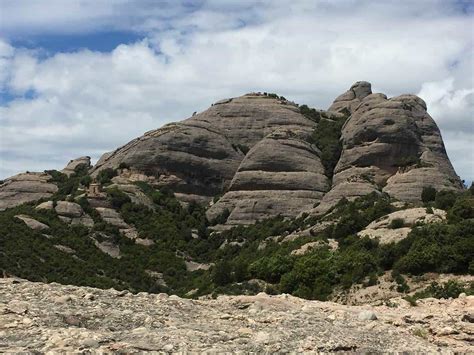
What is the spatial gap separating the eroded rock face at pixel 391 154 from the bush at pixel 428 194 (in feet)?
7.89

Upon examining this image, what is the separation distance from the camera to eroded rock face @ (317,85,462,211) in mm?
66625

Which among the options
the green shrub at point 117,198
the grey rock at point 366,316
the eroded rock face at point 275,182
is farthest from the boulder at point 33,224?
the grey rock at point 366,316

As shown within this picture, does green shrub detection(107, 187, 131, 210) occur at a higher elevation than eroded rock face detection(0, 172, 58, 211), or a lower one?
lower

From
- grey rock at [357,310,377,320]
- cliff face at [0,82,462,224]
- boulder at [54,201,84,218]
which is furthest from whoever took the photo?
cliff face at [0,82,462,224]

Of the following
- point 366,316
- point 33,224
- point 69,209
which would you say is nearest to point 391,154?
point 69,209

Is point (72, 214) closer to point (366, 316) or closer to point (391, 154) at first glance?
point (391, 154)

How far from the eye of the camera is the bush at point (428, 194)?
59809 millimetres

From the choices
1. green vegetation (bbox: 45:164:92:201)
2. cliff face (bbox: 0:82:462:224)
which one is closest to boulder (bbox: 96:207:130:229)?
green vegetation (bbox: 45:164:92:201)

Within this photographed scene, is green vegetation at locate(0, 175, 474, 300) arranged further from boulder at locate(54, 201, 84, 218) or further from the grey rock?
the grey rock

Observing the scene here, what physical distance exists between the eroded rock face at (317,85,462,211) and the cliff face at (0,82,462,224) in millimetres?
117

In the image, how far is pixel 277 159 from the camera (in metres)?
77.2

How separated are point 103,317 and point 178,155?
6943 cm

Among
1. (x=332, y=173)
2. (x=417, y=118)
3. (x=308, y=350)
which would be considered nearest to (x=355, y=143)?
(x=332, y=173)

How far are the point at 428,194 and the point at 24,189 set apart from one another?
48386mm
